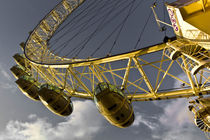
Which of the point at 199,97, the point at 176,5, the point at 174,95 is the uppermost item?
the point at 176,5

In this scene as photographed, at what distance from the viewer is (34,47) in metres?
25.0

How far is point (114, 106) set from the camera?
9.73 m

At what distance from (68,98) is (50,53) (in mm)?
14019

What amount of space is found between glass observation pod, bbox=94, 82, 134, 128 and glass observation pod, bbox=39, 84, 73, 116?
14.2ft

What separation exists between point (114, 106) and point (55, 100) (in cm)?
586

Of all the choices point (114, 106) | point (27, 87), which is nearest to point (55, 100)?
point (114, 106)

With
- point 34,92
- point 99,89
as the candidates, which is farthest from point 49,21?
point 99,89

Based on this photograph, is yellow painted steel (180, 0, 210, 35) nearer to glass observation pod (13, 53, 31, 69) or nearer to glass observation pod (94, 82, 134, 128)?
glass observation pod (94, 82, 134, 128)

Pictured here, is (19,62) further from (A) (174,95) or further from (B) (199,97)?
(B) (199,97)

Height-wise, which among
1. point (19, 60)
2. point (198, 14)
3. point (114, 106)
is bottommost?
point (114, 106)

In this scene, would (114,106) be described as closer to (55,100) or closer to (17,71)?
(55,100)

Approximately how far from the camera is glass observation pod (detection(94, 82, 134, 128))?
9727mm

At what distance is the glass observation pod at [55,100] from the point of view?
508 inches

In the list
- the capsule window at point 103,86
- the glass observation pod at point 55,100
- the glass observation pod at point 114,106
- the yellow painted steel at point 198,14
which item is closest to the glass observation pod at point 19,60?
the glass observation pod at point 55,100
